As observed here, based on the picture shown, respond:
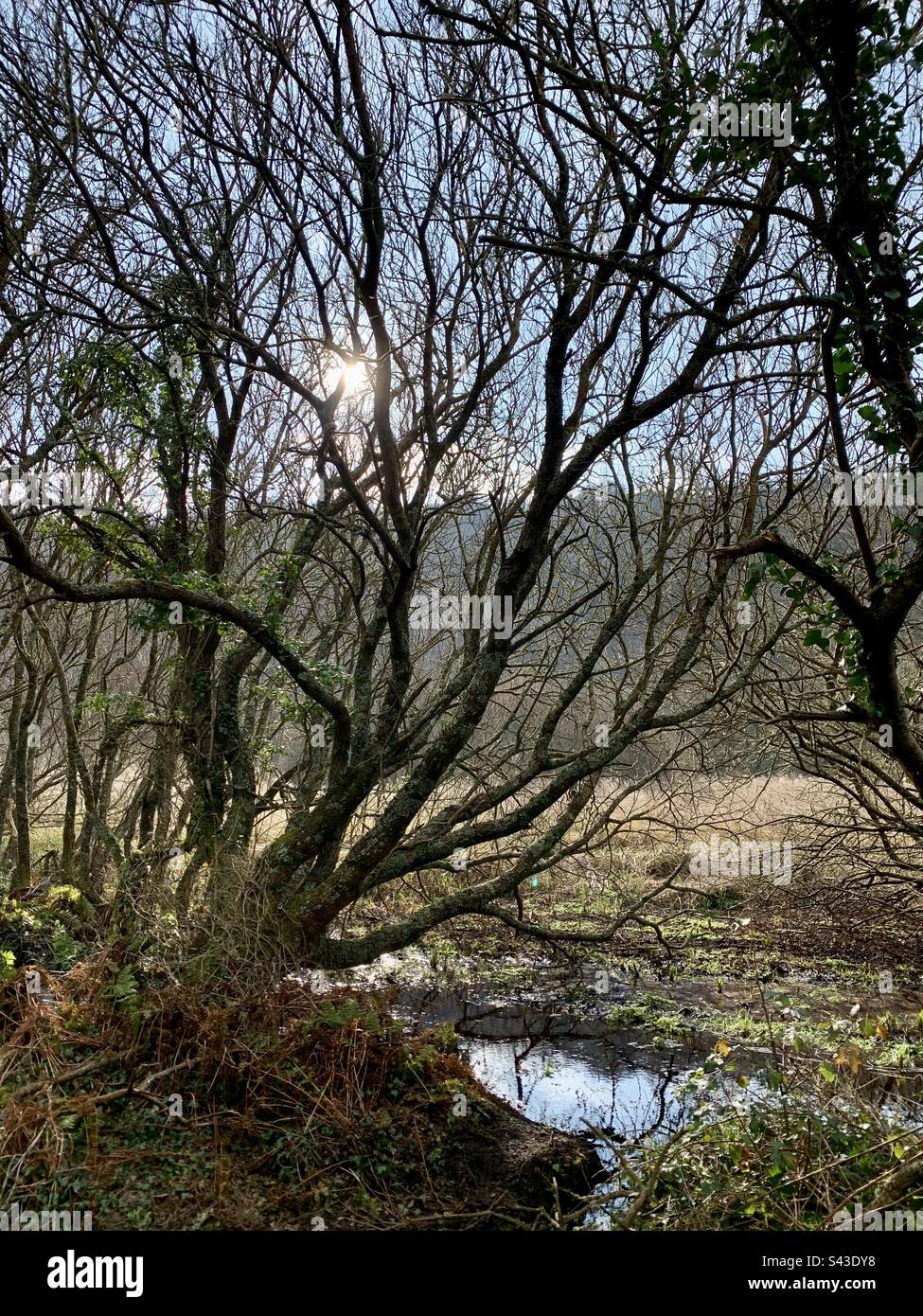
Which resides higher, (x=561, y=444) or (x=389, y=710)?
(x=561, y=444)

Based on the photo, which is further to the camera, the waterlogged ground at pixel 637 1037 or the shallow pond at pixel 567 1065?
the shallow pond at pixel 567 1065

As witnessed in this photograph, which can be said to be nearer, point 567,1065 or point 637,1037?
point 567,1065

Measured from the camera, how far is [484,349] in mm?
6203

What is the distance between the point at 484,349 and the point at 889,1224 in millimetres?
5375

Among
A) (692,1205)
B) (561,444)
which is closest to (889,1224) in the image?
(692,1205)

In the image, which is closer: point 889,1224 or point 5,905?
point 889,1224

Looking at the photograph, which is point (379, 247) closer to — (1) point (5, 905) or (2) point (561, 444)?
(2) point (561, 444)

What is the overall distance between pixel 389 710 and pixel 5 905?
3182mm

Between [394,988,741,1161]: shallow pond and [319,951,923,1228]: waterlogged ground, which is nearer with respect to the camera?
[319,951,923,1228]: waterlogged ground

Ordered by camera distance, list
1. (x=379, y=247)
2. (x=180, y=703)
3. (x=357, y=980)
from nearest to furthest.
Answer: (x=379, y=247), (x=180, y=703), (x=357, y=980)

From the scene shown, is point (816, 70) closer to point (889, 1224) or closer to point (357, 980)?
point (889, 1224)

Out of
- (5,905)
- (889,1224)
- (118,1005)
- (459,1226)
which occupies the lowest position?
(459,1226)
